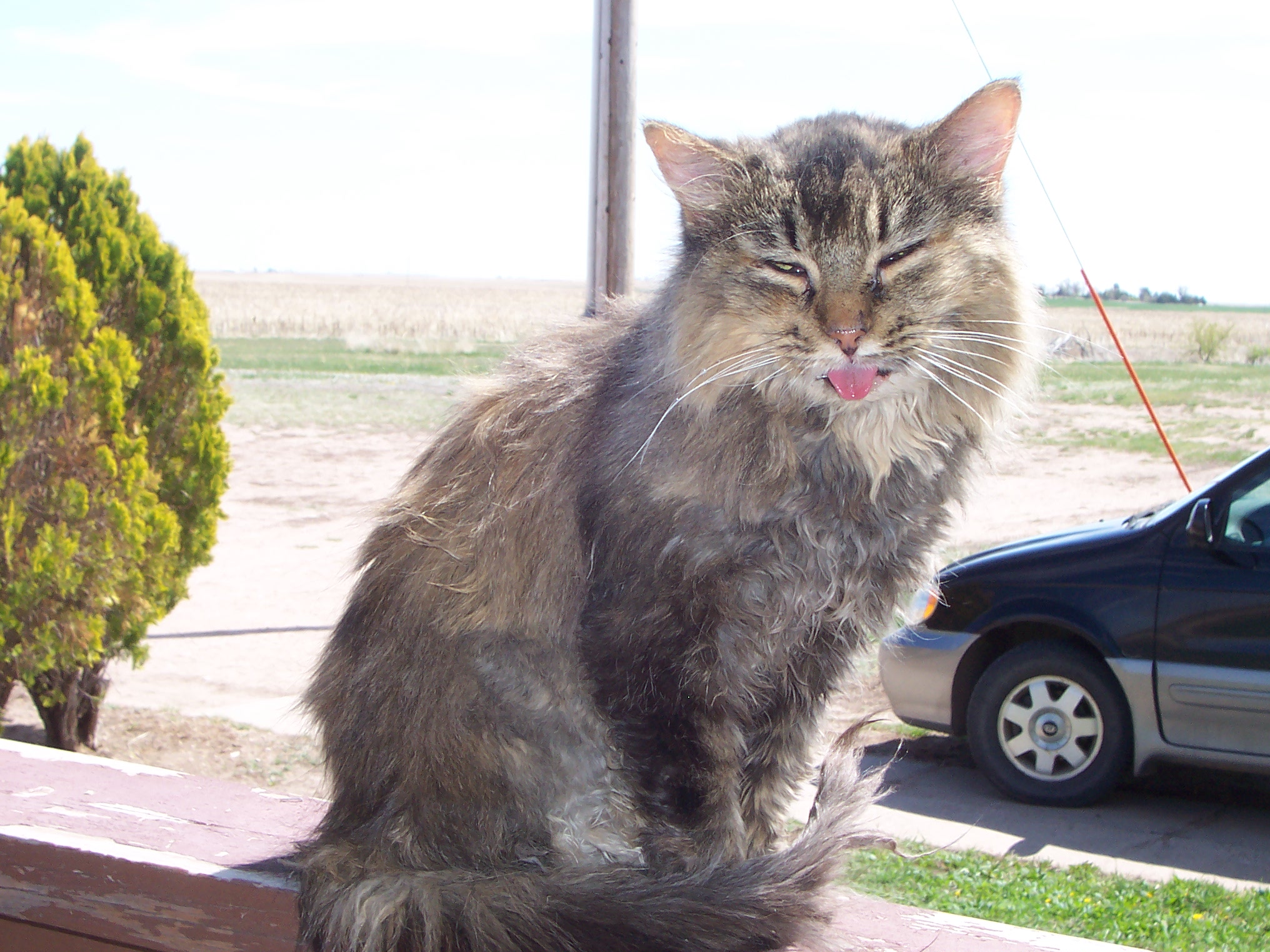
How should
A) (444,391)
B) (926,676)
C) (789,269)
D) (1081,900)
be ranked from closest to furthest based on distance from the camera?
(789,269) → (1081,900) → (926,676) → (444,391)

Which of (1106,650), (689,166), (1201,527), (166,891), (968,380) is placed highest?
(689,166)

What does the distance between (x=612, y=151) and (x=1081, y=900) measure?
2674mm

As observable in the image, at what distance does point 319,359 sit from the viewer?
17.2 metres

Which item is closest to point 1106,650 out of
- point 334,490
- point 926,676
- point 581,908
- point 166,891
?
point 926,676

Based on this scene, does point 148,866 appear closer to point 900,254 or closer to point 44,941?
point 44,941

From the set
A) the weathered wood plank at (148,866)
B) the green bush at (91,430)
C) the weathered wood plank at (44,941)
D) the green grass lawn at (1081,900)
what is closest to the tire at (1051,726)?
the green grass lawn at (1081,900)

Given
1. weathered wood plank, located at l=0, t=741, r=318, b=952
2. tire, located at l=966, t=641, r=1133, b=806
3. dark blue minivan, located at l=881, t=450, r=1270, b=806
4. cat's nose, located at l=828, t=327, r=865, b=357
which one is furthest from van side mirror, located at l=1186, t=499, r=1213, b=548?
weathered wood plank, located at l=0, t=741, r=318, b=952

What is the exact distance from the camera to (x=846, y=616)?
65.0 inches

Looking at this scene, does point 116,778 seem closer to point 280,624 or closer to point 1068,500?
point 280,624

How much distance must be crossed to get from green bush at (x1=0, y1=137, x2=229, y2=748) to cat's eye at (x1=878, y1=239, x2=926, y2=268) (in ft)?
9.79

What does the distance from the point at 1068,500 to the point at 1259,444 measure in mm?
1655

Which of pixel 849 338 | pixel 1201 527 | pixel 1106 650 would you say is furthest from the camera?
pixel 1106 650

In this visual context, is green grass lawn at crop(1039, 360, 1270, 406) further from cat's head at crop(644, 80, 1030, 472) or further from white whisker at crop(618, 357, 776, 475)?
white whisker at crop(618, 357, 776, 475)

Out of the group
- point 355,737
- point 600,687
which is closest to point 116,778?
point 355,737
